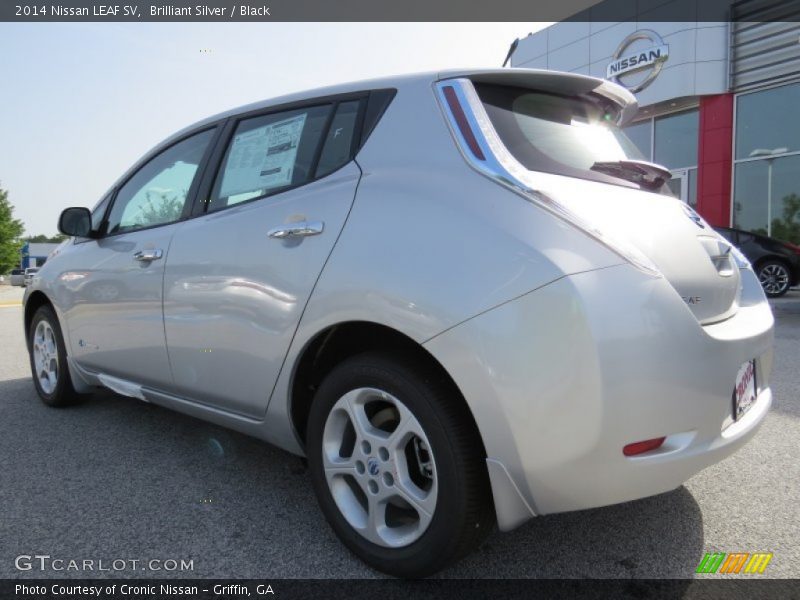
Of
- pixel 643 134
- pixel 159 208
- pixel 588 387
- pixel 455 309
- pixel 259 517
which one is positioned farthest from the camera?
pixel 643 134

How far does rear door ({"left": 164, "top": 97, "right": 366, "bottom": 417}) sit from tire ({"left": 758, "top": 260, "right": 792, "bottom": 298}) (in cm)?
1204

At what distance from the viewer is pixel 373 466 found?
203 centimetres

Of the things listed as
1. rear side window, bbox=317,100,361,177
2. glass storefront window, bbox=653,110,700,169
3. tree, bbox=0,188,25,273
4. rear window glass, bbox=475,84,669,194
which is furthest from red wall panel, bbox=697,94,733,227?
tree, bbox=0,188,25,273

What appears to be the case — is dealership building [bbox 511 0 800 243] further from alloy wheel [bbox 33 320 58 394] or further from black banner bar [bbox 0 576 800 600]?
alloy wheel [bbox 33 320 58 394]

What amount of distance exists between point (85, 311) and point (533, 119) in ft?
9.12

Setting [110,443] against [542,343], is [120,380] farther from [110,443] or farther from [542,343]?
[542,343]

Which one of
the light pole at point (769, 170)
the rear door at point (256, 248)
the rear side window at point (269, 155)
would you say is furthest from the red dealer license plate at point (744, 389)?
the light pole at point (769, 170)

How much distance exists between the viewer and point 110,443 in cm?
338

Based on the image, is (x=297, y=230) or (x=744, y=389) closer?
(x=744, y=389)

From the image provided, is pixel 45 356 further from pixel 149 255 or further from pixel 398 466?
pixel 398 466

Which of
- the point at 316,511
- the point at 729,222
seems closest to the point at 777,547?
the point at 316,511

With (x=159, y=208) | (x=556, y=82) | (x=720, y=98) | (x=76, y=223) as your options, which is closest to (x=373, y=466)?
(x=556, y=82)

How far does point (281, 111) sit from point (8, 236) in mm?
66574

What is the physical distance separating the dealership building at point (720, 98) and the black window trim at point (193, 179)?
14807 millimetres
